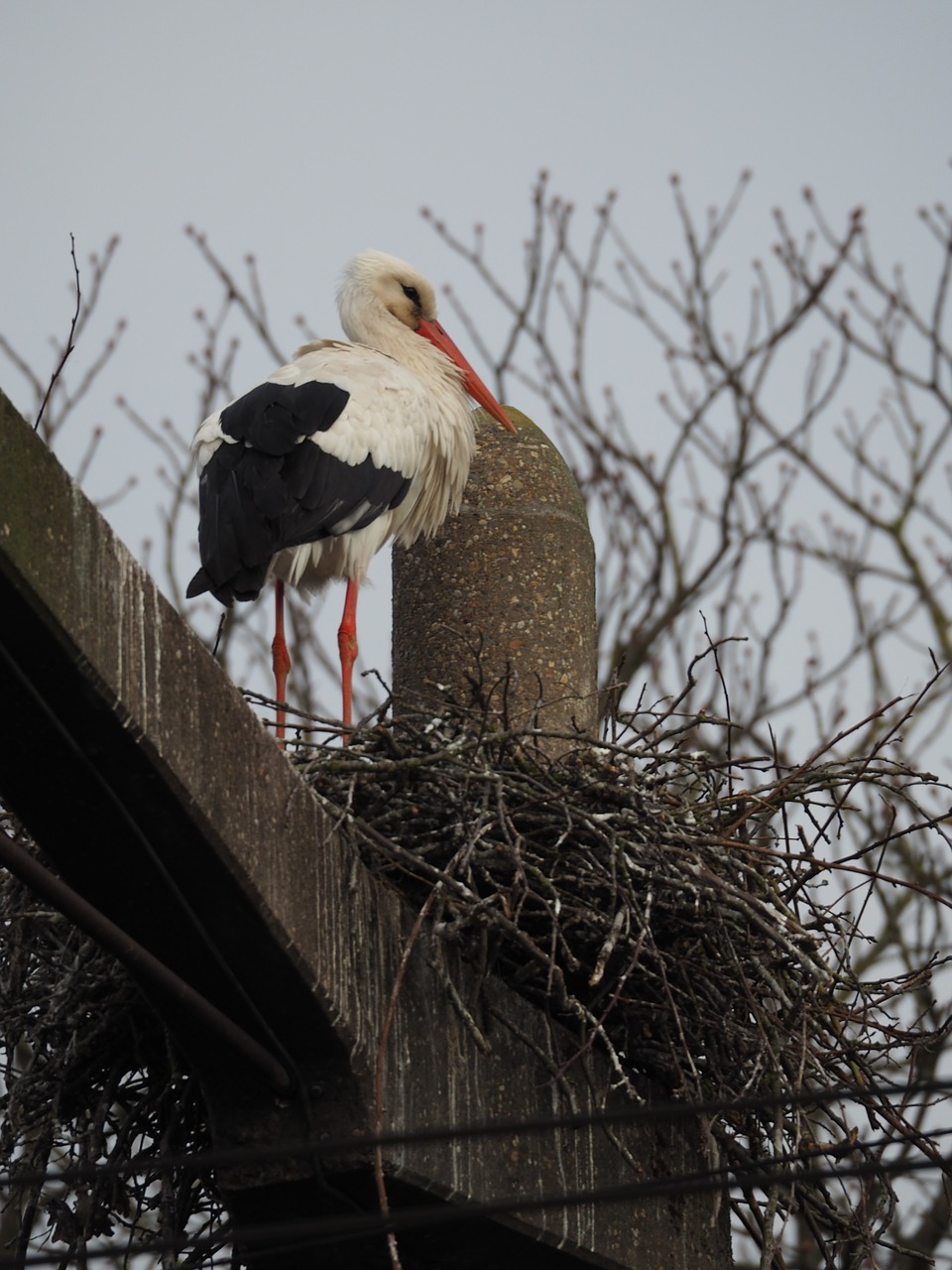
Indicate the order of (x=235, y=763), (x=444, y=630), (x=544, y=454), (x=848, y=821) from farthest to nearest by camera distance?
(x=848, y=821) < (x=544, y=454) < (x=444, y=630) < (x=235, y=763)

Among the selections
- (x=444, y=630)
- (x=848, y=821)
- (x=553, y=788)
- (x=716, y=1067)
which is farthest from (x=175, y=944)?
(x=848, y=821)

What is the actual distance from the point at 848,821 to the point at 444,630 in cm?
557

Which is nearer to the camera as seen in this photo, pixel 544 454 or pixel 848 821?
pixel 544 454

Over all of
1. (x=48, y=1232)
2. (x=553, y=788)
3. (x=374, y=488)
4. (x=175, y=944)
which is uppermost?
(x=374, y=488)

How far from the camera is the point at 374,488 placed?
621cm

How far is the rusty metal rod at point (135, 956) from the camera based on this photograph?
2.91 metres

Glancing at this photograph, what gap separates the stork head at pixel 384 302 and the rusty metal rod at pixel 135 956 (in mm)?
4008

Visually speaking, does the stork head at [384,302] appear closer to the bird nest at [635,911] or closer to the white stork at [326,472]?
the white stork at [326,472]

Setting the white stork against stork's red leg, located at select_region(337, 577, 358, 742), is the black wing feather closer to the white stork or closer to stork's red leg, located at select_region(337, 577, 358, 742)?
the white stork

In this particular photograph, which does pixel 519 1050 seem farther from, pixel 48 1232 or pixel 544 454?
pixel 544 454

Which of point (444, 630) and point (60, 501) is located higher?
point (444, 630)

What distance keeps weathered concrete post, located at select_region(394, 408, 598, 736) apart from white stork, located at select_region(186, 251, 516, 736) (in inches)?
6.2

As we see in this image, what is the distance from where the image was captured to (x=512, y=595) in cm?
591

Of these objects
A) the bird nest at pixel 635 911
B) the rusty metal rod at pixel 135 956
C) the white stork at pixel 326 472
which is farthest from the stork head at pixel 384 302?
the rusty metal rod at pixel 135 956
